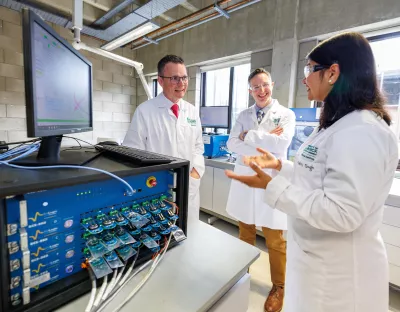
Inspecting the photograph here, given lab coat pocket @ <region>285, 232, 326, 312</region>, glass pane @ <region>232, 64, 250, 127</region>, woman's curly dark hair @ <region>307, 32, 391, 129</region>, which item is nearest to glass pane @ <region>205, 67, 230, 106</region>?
glass pane @ <region>232, 64, 250, 127</region>

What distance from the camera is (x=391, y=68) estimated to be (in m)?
2.07

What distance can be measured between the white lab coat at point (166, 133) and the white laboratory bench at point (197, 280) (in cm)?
74

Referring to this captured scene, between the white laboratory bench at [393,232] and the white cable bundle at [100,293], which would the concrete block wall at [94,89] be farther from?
the white laboratory bench at [393,232]

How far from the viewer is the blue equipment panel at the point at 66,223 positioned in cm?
44

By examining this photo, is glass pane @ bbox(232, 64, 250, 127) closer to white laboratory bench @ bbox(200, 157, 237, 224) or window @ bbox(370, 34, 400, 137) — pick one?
white laboratory bench @ bbox(200, 157, 237, 224)

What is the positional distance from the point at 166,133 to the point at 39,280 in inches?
45.8

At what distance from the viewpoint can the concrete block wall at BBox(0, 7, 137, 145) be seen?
313 centimetres

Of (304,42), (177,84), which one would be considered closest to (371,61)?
(177,84)

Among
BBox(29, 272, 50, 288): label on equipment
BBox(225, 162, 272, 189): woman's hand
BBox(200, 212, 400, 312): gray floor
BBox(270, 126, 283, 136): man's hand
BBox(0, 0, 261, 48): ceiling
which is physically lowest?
BBox(200, 212, 400, 312): gray floor

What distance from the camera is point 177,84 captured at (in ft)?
5.07

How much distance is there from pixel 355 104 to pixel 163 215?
727 millimetres

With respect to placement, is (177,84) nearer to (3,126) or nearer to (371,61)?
(371,61)

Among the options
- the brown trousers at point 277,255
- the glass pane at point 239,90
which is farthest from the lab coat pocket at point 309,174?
the glass pane at point 239,90

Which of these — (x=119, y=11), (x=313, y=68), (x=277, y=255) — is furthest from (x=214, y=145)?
(x=119, y=11)
